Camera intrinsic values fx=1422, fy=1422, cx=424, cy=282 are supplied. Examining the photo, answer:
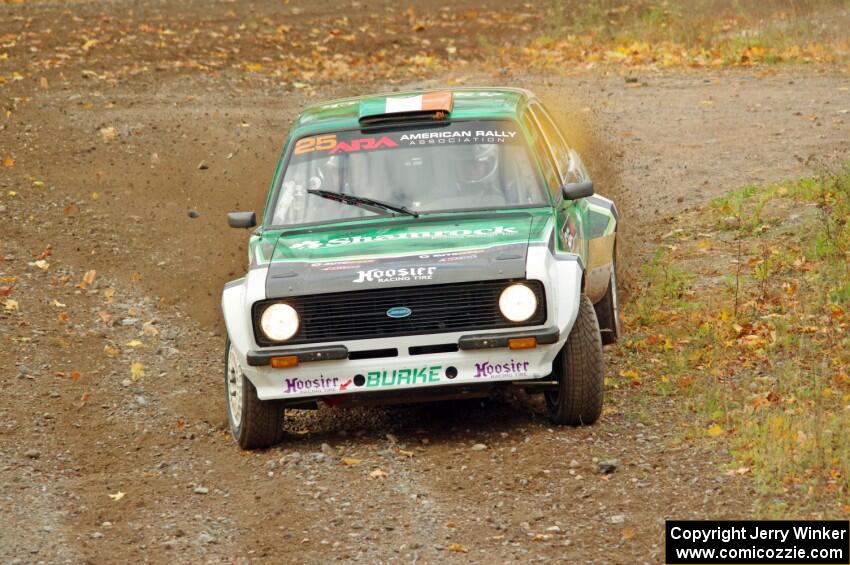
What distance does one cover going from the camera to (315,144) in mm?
8898

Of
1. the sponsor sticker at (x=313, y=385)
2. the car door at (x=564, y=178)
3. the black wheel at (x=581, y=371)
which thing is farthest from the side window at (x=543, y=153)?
the sponsor sticker at (x=313, y=385)

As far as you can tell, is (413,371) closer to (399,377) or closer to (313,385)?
(399,377)

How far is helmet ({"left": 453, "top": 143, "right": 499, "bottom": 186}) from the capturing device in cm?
862

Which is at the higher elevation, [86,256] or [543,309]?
[543,309]

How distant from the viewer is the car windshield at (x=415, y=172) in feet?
28.0

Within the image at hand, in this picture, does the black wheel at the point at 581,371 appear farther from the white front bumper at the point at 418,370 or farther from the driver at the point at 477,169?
the driver at the point at 477,169

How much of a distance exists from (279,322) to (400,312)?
→ 2.14 feet

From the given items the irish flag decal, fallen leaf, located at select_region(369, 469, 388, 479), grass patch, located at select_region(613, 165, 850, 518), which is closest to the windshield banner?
the irish flag decal

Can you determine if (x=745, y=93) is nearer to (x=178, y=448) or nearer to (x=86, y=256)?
(x=86, y=256)

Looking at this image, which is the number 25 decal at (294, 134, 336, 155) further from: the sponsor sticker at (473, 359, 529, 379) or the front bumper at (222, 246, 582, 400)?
the sponsor sticker at (473, 359, 529, 379)

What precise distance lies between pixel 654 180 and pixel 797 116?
9.27 feet

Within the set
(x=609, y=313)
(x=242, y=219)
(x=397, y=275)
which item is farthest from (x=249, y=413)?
(x=609, y=313)

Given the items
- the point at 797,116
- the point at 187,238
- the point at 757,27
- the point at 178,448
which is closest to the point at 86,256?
the point at 187,238

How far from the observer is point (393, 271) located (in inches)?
294
